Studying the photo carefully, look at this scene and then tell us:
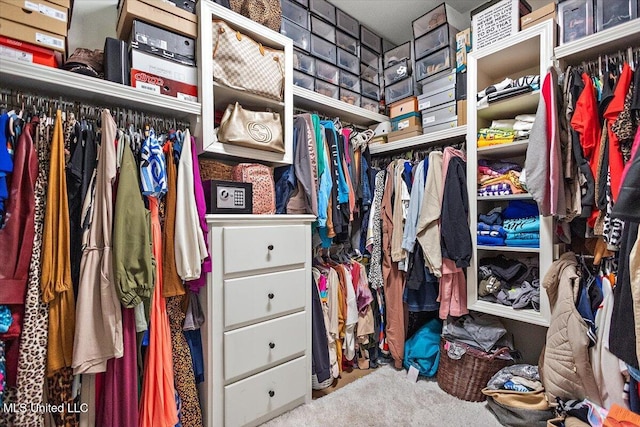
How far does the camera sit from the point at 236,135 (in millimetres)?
1618

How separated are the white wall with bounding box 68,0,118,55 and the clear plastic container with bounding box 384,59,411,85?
1.93 meters

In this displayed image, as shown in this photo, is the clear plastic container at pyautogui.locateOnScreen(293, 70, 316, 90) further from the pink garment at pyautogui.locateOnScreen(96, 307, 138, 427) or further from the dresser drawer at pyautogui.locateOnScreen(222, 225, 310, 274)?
the pink garment at pyautogui.locateOnScreen(96, 307, 138, 427)

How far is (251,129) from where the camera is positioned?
5.52 feet

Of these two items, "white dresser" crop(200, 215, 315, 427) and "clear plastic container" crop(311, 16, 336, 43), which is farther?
"clear plastic container" crop(311, 16, 336, 43)

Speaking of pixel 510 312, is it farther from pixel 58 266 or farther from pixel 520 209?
pixel 58 266

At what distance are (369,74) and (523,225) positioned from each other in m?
1.65

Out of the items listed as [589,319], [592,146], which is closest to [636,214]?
[592,146]

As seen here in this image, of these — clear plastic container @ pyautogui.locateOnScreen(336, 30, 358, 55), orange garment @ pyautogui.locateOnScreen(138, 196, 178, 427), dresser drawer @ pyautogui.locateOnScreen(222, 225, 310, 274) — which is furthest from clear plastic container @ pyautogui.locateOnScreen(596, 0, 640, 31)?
orange garment @ pyautogui.locateOnScreen(138, 196, 178, 427)

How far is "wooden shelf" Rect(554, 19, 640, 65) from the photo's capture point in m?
1.37

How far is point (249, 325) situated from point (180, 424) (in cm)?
53

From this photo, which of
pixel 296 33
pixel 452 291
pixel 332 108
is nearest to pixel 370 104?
pixel 332 108

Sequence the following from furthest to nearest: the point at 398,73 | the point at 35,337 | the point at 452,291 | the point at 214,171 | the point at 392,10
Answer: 1. the point at 398,73
2. the point at 392,10
3. the point at 452,291
4. the point at 214,171
5. the point at 35,337

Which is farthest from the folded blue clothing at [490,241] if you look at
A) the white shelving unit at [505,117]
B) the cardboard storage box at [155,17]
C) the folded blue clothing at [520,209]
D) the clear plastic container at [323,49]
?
the cardboard storage box at [155,17]

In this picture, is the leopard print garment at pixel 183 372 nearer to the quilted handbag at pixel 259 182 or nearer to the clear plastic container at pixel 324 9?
the quilted handbag at pixel 259 182
